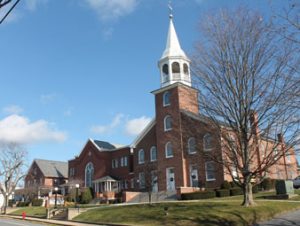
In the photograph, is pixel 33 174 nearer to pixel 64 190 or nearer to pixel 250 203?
pixel 64 190

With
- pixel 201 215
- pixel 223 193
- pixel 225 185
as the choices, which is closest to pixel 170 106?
pixel 225 185

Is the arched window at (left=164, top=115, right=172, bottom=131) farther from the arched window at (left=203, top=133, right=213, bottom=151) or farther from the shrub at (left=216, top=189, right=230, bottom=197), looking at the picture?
the arched window at (left=203, top=133, right=213, bottom=151)

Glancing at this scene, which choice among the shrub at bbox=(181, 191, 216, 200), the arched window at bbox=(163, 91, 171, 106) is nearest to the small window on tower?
the arched window at bbox=(163, 91, 171, 106)

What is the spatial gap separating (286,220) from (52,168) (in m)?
66.7

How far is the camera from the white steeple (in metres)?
43.7

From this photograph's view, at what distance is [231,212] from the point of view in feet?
66.9

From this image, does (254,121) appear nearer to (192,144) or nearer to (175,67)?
(192,144)

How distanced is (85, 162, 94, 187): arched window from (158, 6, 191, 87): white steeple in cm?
2179

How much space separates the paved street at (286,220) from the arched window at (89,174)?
4160 cm

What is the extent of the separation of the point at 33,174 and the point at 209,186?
51083 millimetres

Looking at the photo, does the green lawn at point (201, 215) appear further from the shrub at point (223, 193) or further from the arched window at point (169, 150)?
the arched window at point (169, 150)

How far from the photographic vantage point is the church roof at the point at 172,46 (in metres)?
44.2

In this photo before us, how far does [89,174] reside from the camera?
59250mm

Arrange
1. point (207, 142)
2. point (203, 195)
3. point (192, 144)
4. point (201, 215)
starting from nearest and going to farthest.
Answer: point (201, 215) < point (207, 142) < point (192, 144) < point (203, 195)
